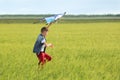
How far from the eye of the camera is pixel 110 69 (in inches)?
452

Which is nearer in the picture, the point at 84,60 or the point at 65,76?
the point at 65,76

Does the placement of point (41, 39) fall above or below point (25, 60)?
above

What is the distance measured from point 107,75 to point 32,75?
165cm

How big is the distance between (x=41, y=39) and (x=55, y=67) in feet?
3.11

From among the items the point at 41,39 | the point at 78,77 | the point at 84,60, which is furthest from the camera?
the point at 84,60

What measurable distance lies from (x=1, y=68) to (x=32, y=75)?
66.8 inches

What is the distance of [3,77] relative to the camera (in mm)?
9977

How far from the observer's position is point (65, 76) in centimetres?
1023

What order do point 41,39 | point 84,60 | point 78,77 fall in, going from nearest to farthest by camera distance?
point 78,77 → point 41,39 → point 84,60

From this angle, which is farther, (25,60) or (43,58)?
(25,60)

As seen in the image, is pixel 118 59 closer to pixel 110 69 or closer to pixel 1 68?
pixel 110 69

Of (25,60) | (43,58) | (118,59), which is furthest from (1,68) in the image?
(118,59)

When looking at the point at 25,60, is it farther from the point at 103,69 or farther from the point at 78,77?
the point at 78,77

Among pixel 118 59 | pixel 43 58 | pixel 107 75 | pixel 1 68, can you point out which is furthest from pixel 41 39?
pixel 118 59
